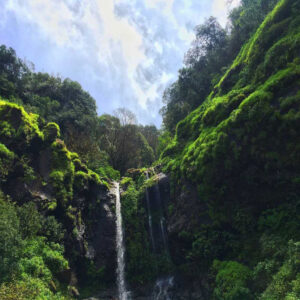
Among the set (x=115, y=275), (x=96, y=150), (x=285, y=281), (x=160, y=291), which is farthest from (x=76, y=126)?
(x=285, y=281)

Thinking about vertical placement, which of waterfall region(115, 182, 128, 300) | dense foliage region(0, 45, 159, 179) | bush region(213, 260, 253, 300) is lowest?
bush region(213, 260, 253, 300)

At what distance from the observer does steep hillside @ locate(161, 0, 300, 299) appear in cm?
1144

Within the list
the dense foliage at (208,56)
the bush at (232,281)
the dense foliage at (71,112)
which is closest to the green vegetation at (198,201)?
the bush at (232,281)

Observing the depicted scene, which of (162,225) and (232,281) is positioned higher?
(162,225)

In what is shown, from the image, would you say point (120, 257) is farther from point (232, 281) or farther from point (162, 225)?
point (232, 281)

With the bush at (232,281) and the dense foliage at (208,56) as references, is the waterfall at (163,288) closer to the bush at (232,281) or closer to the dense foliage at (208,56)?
the bush at (232,281)

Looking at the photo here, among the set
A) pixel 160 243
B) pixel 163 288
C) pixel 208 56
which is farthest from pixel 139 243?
pixel 208 56

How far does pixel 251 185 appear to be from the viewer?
13977 mm

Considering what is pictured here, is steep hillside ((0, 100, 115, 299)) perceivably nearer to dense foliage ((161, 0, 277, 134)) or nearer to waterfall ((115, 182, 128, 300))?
Result: waterfall ((115, 182, 128, 300))

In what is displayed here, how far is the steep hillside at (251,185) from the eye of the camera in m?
11.4

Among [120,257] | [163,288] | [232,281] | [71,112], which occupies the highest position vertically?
[71,112]

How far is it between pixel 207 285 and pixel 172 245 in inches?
157

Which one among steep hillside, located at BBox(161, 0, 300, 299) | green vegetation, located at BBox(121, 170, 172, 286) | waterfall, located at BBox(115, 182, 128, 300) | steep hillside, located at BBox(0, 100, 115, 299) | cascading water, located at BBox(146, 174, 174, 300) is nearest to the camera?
steep hillside, located at BBox(0, 100, 115, 299)

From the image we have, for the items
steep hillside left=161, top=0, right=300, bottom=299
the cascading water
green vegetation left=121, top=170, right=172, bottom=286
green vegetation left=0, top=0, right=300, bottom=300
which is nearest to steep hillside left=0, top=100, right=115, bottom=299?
green vegetation left=0, top=0, right=300, bottom=300
